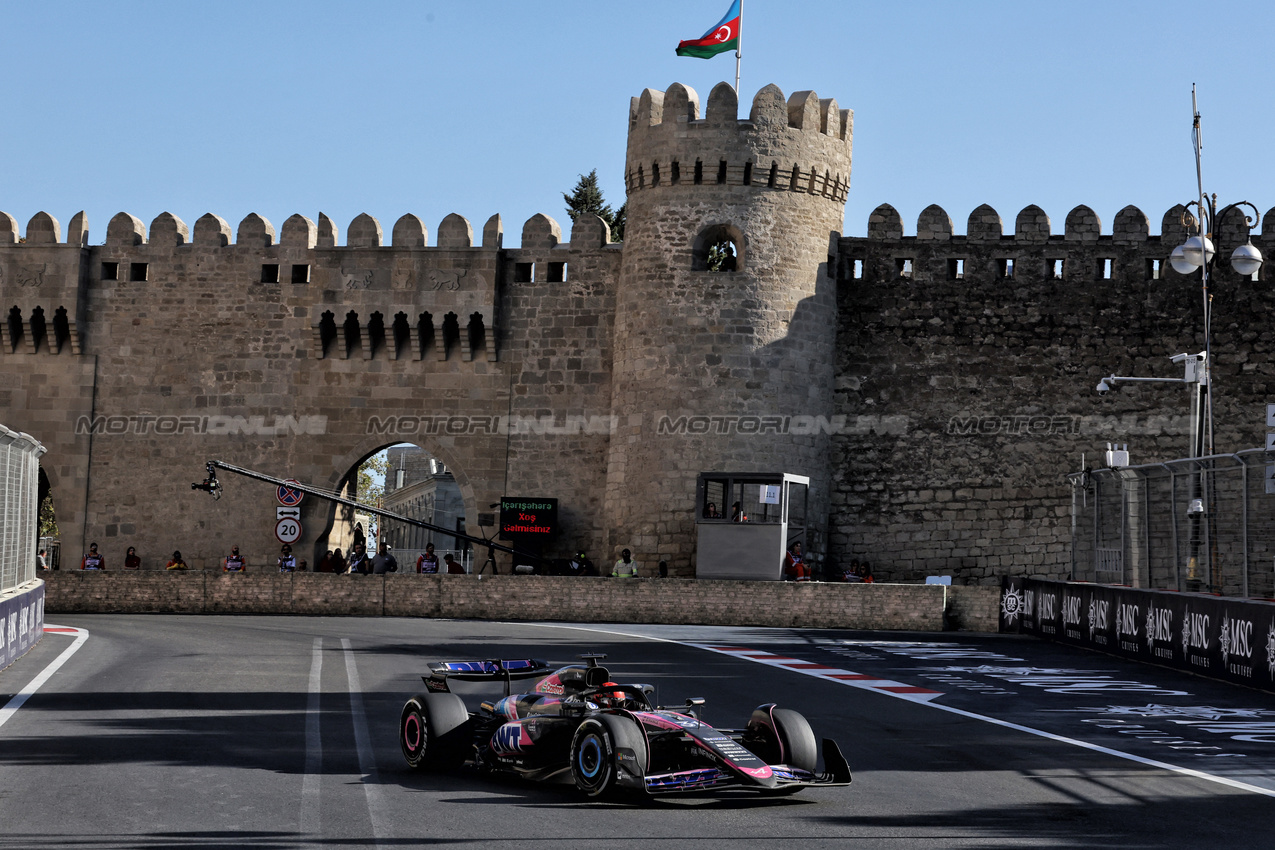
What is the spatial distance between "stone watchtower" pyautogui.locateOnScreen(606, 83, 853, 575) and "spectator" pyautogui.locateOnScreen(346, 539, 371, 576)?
4.99 metres

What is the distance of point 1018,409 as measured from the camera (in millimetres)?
29375

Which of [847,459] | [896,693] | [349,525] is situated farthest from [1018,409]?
[896,693]

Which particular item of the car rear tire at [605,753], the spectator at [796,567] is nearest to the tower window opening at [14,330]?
the spectator at [796,567]

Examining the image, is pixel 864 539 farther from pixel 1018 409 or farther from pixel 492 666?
pixel 492 666

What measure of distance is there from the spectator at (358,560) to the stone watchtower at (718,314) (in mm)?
4994

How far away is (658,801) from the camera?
7723mm

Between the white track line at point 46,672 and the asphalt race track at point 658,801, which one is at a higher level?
the asphalt race track at point 658,801

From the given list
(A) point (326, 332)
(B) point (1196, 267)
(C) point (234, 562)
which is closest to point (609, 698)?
(B) point (1196, 267)

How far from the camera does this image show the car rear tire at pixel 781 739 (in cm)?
780

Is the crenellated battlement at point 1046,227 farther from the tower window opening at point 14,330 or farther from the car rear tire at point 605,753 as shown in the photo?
the car rear tire at point 605,753

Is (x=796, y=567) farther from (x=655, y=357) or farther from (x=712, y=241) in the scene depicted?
(x=712, y=241)

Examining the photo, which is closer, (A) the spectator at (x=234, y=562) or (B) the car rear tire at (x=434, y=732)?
(B) the car rear tire at (x=434, y=732)

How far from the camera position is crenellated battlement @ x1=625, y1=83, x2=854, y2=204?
94.7 ft

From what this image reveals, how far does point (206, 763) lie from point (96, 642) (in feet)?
33.6
